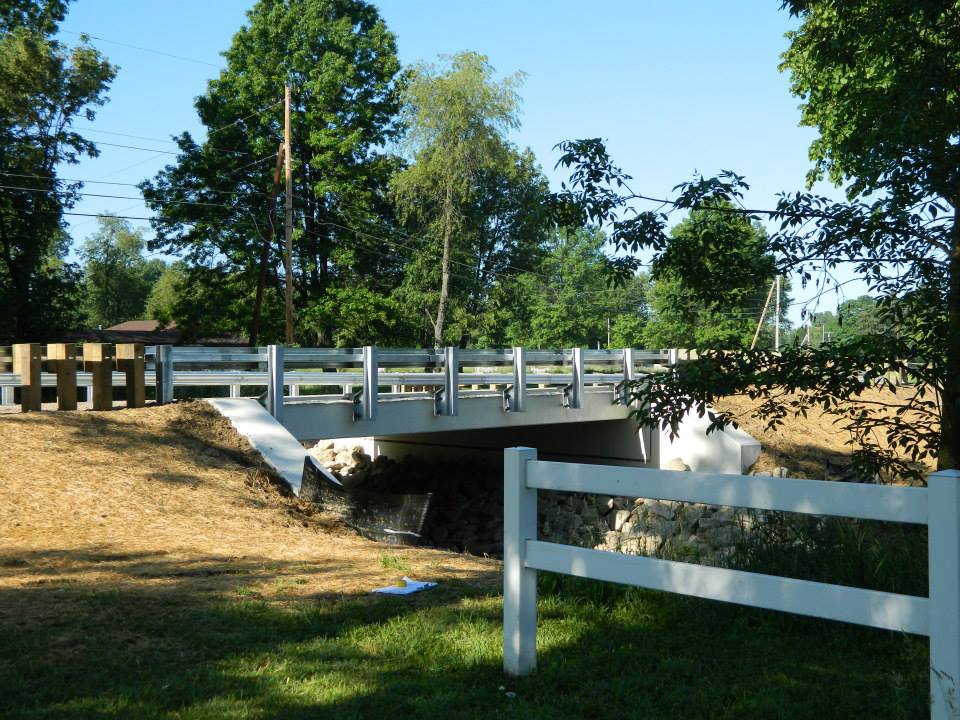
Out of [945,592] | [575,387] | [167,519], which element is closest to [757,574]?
[945,592]

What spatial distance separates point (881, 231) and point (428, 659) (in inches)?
211

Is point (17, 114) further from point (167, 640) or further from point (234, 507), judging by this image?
point (167, 640)

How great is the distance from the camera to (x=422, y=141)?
40.5 metres

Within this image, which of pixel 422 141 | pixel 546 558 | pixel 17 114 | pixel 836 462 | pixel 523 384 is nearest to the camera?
pixel 546 558

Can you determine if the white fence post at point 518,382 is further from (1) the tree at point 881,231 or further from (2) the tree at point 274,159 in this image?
(2) the tree at point 274,159

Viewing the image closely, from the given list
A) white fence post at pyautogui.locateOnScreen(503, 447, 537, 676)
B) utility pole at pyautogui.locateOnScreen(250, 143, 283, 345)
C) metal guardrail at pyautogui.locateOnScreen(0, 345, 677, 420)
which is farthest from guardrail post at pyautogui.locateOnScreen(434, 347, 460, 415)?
white fence post at pyautogui.locateOnScreen(503, 447, 537, 676)

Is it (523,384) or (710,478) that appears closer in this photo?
(710,478)

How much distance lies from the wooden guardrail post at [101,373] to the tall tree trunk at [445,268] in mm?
28369

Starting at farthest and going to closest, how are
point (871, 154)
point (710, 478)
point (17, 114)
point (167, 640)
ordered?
point (17, 114)
point (871, 154)
point (167, 640)
point (710, 478)

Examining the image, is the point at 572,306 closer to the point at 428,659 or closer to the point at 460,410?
the point at 460,410

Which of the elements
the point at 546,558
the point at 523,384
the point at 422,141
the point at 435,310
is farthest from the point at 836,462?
the point at 435,310

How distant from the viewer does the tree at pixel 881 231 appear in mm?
7434

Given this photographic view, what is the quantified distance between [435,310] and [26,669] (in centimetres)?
4327

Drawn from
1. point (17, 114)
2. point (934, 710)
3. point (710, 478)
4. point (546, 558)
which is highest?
point (17, 114)
